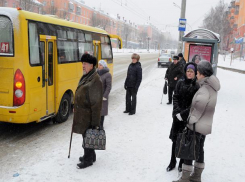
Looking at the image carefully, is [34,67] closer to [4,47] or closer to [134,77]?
[4,47]

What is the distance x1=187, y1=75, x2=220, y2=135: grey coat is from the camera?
3.48 m

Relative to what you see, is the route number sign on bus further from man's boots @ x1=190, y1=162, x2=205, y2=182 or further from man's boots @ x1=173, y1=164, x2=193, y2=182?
man's boots @ x1=190, y1=162, x2=205, y2=182

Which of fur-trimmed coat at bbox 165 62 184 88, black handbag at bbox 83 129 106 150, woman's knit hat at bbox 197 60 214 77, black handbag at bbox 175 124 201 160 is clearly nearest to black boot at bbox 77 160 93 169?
black handbag at bbox 83 129 106 150

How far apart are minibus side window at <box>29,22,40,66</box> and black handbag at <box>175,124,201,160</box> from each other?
11.7ft

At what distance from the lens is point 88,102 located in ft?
13.0

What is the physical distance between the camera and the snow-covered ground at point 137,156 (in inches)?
163

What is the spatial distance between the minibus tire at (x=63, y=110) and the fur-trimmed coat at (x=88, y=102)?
9.44ft

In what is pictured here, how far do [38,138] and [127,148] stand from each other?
2058 mm

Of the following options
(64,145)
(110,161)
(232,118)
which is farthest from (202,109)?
(232,118)

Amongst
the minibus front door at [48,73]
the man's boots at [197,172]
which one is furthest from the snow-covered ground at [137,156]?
the minibus front door at [48,73]

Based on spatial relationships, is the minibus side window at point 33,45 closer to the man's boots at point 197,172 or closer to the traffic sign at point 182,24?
the man's boots at point 197,172

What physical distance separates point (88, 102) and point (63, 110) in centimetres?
340

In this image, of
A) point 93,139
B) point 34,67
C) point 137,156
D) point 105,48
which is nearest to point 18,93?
point 34,67

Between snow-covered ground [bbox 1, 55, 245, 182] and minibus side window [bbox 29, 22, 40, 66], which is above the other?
minibus side window [bbox 29, 22, 40, 66]
